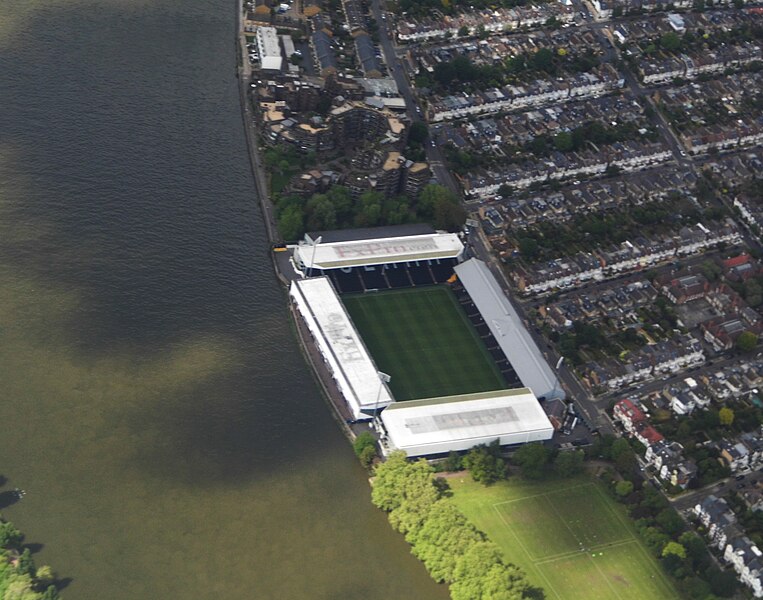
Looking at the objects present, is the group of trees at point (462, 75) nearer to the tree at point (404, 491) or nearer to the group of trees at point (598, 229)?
the group of trees at point (598, 229)

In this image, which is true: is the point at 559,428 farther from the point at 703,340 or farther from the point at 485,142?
the point at 485,142

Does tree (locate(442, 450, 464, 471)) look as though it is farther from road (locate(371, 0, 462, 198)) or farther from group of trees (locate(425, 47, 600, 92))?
group of trees (locate(425, 47, 600, 92))

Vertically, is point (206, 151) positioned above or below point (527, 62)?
below

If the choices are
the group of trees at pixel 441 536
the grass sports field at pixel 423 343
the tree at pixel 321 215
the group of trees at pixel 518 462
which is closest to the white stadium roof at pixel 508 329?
the grass sports field at pixel 423 343

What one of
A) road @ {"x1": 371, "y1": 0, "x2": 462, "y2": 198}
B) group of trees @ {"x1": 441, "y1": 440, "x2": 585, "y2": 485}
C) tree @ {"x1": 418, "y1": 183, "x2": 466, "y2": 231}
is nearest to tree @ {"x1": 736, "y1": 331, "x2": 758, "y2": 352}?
group of trees @ {"x1": 441, "y1": 440, "x2": 585, "y2": 485}

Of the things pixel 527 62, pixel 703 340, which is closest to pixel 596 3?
pixel 527 62

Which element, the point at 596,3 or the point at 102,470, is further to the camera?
the point at 596,3
